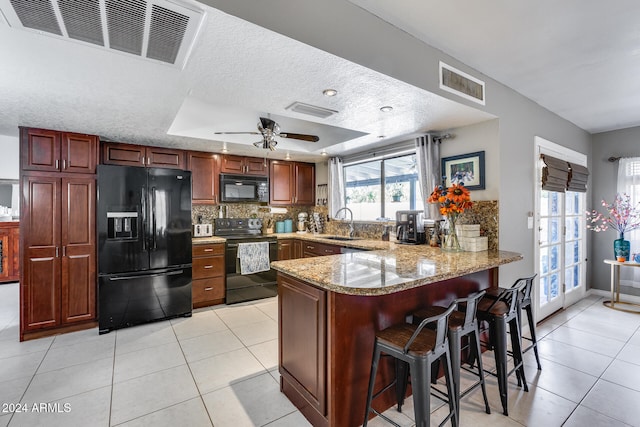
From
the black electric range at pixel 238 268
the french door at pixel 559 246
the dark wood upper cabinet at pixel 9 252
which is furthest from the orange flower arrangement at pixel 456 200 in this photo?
the dark wood upper cabinet at pixel 9 252

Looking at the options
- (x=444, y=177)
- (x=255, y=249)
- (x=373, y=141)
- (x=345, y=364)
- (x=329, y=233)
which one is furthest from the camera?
(x=329, y=233)

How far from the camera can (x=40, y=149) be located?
310 centimetres

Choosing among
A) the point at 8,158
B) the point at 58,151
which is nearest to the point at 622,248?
the point at 58,151

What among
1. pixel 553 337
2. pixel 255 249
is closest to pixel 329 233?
pixel 255 249

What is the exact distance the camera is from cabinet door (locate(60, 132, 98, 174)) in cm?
322

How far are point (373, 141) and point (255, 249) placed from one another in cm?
229

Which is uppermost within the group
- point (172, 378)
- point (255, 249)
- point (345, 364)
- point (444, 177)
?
point (444, 177)

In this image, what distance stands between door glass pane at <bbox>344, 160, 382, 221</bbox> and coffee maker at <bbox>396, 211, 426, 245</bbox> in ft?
2.49

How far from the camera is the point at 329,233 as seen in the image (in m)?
5.14

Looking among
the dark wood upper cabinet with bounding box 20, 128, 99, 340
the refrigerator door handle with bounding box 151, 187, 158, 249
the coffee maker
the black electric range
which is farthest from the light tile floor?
the coffee maker

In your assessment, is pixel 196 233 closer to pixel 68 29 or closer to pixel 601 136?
pixel 68 29

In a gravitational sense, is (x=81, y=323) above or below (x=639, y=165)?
below

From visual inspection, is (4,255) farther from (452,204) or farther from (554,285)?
(554,285)

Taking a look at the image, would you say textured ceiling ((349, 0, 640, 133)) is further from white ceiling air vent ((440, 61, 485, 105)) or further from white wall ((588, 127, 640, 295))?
white wall ((588, 127, 640, 295))
